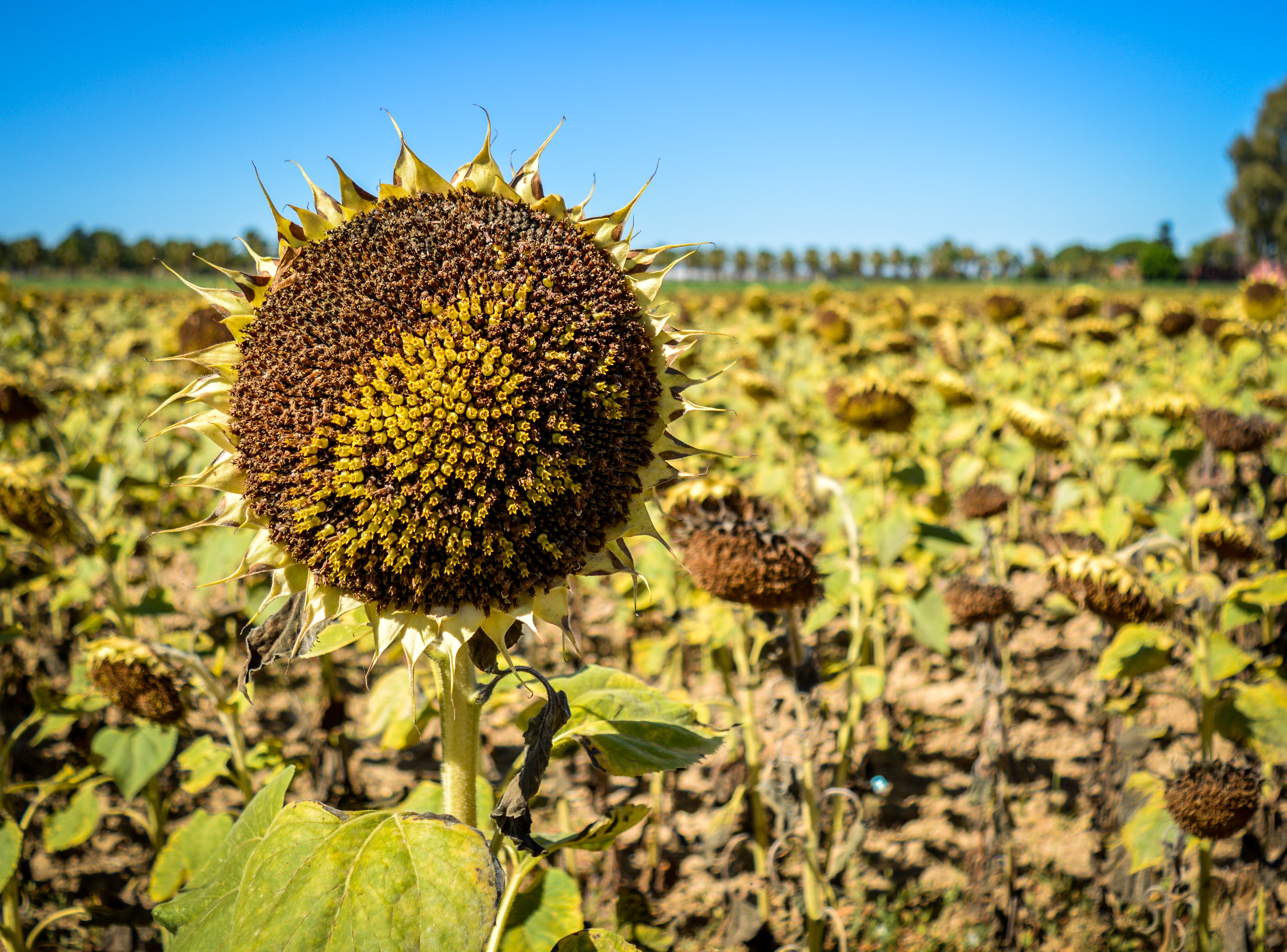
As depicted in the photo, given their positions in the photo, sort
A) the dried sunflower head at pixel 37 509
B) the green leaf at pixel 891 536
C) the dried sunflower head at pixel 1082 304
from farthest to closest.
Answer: the dried sunflower head at pixel 1082 304
the green leaf at pixel 891 536
the dried sunflower head at pixel 37 509

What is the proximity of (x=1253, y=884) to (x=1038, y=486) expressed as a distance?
15.9 ft

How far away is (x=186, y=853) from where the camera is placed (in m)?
2.34

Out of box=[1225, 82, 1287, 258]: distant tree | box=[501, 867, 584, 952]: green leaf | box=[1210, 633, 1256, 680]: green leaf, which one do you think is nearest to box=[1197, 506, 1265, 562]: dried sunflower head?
box=[1210, 633, 1256, 680]: green leaf

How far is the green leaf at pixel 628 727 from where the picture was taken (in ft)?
4.54

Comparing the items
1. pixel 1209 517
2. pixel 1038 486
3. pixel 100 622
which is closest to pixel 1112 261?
pixel 1038 486

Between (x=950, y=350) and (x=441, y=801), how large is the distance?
6.52 metres

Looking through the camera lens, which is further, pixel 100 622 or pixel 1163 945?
pixel 100 622

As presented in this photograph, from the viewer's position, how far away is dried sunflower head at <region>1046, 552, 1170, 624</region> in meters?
2.58

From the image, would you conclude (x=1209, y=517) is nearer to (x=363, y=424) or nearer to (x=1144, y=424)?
(x=1144, y=424)

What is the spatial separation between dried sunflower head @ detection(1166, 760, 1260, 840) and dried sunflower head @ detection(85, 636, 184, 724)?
9.92 ft

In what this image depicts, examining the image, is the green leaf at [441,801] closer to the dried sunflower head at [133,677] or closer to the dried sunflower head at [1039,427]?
the dried sunflower head at [133,677]

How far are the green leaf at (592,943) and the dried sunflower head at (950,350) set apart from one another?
600 centimetres

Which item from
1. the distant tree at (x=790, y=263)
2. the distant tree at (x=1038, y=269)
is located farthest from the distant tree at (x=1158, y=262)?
the distant tree at (x=790, y=263)

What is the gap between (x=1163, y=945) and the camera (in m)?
2.56
